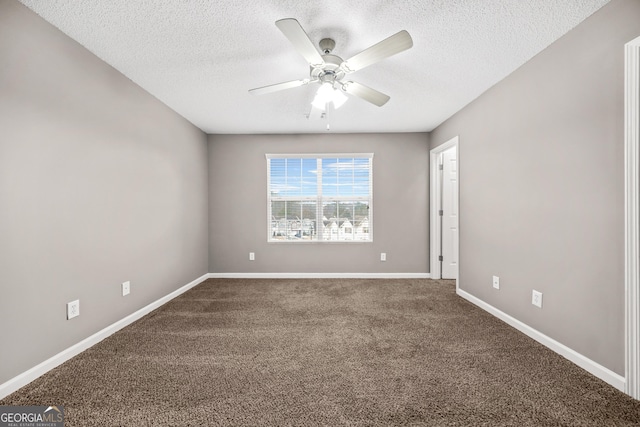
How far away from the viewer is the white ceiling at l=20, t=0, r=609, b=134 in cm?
175

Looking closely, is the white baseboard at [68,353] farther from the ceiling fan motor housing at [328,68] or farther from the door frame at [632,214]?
the door frame at [632,214]

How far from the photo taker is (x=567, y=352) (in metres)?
2.02

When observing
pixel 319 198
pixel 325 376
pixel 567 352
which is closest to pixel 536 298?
pixel 567 352

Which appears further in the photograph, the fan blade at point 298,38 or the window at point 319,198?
the window at point 319,198

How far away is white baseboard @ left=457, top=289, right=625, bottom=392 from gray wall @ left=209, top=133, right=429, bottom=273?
1.80m

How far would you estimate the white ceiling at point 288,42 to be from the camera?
1.75 metres

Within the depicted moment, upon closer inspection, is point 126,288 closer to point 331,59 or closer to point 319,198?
point 331,59

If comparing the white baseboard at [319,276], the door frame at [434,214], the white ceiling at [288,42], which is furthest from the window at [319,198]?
the white ceiling at [288,42]

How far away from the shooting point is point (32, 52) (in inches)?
70.3

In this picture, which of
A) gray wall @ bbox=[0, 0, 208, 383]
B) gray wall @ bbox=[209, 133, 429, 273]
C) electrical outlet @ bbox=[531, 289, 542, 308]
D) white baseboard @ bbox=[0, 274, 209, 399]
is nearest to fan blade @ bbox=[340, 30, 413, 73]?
gray wall @ bbox=[0, 0, 208, 383]

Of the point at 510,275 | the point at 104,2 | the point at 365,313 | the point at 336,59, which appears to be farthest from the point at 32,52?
the point at 510,275

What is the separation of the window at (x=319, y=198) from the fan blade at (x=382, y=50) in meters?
2.62

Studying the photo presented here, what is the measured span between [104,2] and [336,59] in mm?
1522

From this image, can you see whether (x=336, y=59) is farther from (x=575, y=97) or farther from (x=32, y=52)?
(x=32, y=52)
